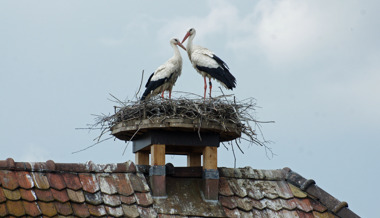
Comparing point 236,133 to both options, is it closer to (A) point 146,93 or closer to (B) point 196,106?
(B) point 196,106

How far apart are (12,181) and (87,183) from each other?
0.85m

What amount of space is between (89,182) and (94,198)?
24 cm

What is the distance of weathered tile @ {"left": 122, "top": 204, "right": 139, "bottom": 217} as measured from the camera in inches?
262

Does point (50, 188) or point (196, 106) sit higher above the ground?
point (196, 106)

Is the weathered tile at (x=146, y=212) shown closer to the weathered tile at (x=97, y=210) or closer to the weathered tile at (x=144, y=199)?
the weathered tile at (x=144, y=199)

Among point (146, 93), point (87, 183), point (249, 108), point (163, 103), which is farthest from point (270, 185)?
point (146, 93)

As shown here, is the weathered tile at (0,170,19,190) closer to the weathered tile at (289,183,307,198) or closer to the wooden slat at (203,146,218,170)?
the wooden slat at (203,146,218,170)

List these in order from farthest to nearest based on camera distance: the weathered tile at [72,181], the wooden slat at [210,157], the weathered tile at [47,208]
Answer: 1. the wooden slat at [210,157]
2. the weathered tile at [72,181]
3. the weathered tile at [47,208]

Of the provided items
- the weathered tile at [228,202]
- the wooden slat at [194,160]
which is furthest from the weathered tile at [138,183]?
the wooden slat at [194,160]

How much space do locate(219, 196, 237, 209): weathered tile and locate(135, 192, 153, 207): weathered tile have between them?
901 millimetres

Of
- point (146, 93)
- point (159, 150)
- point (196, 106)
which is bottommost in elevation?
point (159, 150)

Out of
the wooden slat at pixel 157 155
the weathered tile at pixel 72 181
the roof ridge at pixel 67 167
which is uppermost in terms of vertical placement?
the wooden slat at pixel 157 155

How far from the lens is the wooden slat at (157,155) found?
726cm

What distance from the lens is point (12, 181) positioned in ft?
20.7
